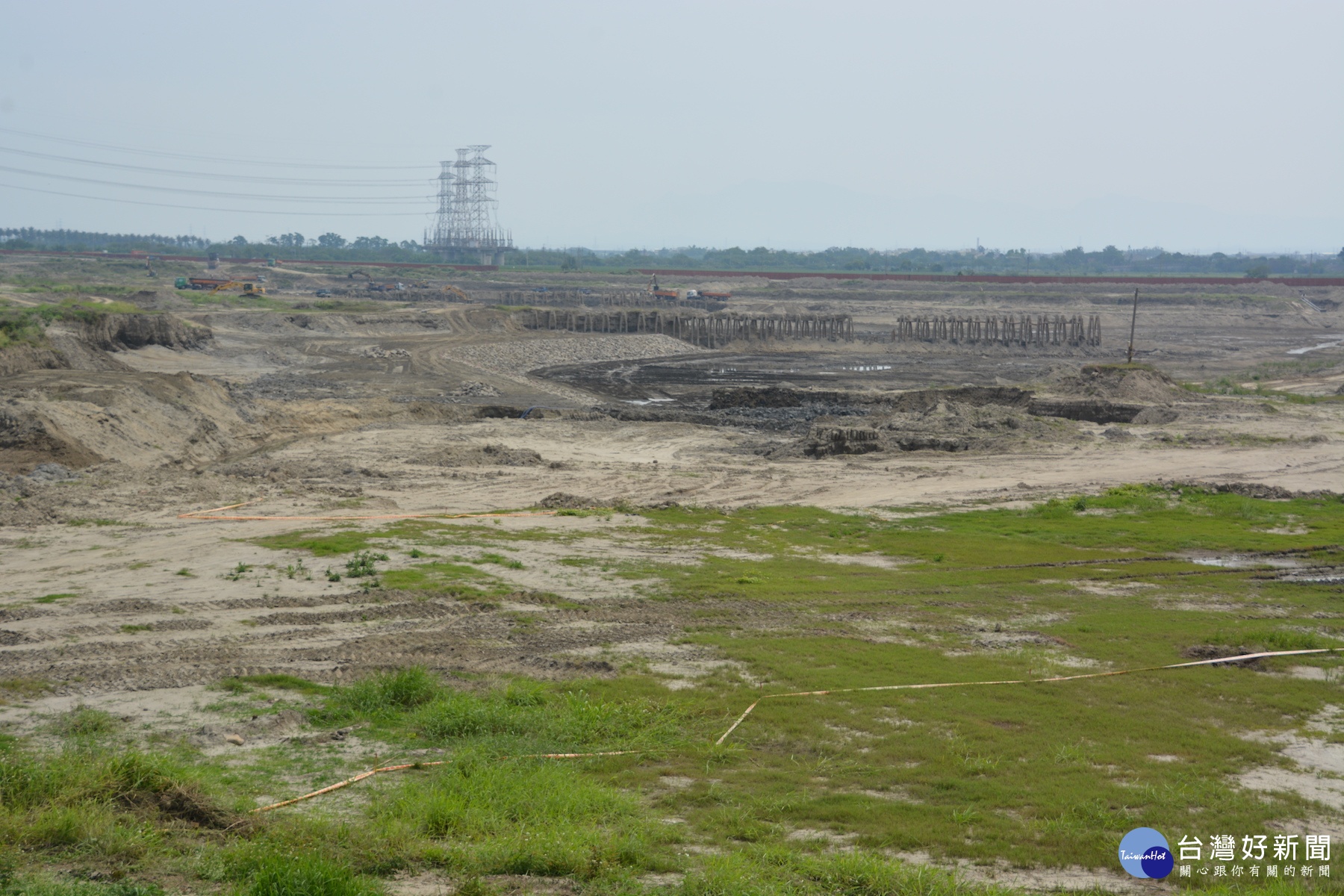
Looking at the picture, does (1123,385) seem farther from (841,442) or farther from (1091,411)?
(841,442)

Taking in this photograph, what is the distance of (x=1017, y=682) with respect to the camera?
449 inches

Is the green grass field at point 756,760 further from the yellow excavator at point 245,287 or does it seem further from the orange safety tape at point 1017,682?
the yellow excavator at point 245,287

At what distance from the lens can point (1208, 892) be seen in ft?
21.6

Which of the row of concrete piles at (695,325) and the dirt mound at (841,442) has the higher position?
the row of concrete piles at (695,325)

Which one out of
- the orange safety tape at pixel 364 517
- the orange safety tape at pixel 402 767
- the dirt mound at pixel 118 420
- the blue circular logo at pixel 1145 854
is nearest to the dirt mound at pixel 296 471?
the dirt mound at pixel 118 420

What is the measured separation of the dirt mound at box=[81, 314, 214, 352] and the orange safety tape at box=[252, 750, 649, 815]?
4389 cm

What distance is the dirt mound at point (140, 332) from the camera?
46812 millimetres

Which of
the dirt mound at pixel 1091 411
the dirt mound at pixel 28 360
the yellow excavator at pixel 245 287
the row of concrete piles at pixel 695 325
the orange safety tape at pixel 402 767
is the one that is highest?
the yellow excavator at pixel 245 287

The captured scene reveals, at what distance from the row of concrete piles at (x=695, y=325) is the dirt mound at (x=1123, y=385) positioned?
34243 mm

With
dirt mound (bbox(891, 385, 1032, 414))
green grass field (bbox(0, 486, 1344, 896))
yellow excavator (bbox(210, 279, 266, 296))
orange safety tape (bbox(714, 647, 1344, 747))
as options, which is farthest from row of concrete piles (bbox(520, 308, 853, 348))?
orange safety tape (bbox(714, 647, 1344, 747))

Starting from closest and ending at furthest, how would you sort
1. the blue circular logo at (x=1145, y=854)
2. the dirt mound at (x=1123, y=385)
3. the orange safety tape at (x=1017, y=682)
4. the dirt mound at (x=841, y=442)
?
the blue circular logo at (x=1145, y=854) < the orange safety tape at (x=1017, y=682) < the dirt mound at (x=841, y=442) < the dirt mound at (x=1123, y=385)

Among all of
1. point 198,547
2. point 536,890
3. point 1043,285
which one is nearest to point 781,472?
point 198,547

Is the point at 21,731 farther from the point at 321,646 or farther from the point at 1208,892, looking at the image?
the point at 1208,892

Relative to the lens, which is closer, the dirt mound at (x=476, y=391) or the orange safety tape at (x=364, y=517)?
the orange safety tape at (x=364, y=517)
